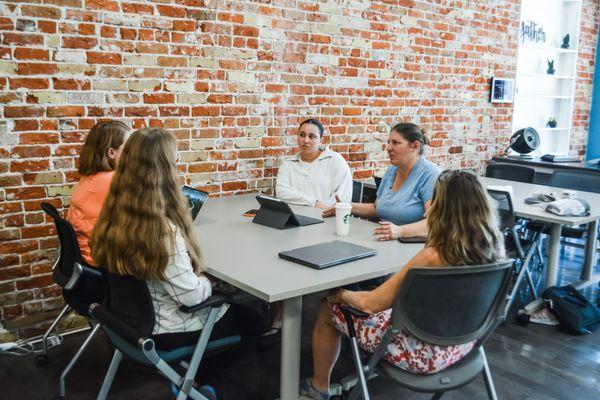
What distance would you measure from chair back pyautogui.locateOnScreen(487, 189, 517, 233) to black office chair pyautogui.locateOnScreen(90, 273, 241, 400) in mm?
2129

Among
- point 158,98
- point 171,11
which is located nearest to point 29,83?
point 158,98

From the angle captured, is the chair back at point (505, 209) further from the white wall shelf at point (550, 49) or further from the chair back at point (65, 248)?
the white wall shelf at point (550, 49)

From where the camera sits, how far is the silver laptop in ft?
7.52

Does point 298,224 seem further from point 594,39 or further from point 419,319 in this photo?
point 594,39

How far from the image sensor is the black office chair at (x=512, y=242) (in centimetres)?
355

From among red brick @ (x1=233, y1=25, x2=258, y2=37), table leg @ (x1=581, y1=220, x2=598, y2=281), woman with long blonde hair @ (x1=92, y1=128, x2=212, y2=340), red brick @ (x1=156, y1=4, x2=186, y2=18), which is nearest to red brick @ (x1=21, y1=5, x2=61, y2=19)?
red brick @ (x1=156, y1=4, x2=186, y2=18)

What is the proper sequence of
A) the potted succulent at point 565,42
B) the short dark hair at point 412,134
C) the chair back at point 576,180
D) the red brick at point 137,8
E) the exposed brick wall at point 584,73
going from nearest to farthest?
1. the short dark hair at point 412,134
2. the red brick at point 137,8
3. the chair back at point 576,180
4. the potted succulent at point 565,42
5. the exposed brick wall at point 584,73

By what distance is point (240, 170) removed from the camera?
4219 millimetres

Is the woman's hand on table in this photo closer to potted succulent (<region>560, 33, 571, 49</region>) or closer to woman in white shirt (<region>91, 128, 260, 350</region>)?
woman in white shirt (<region>91, 128, 260, 350</region>)

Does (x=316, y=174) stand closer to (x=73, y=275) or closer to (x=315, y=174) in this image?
(x=315, y=174)

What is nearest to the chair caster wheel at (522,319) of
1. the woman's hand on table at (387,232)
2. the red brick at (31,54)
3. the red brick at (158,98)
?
the woman's hand on table at (387,232)

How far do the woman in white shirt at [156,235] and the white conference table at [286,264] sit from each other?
0.66 ft

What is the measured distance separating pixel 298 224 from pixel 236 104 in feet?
4.69

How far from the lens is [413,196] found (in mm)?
3176
